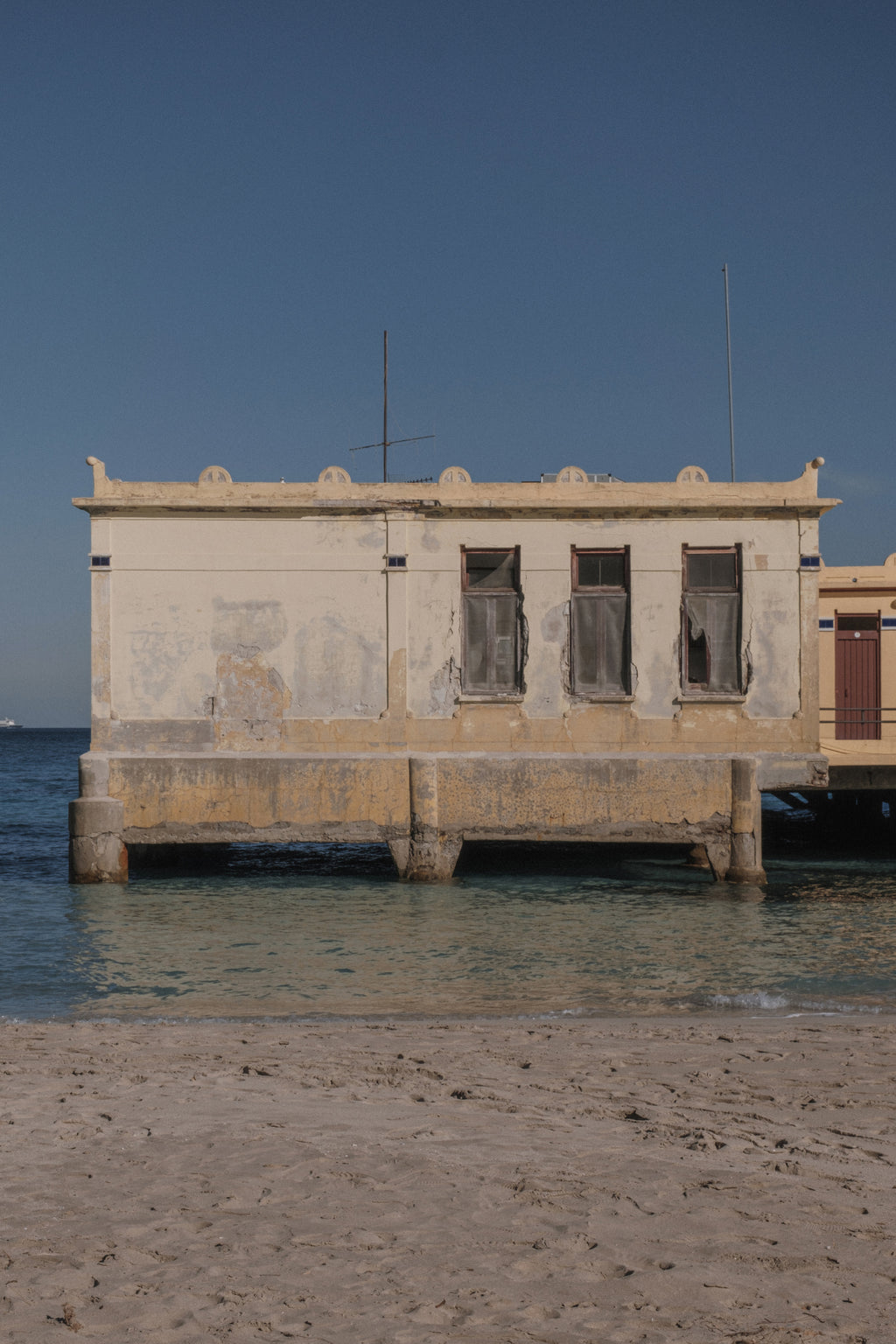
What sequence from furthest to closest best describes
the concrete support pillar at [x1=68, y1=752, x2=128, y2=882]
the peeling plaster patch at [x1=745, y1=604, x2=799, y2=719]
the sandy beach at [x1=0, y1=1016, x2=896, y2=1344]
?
the peeling plaster patch at [x1=745, y1=604, x2=799, y2=719] < the concrete support pillar at [x1=68, y1=752, x2=128, y2=882] < the sandy beach at [x1=0, y1=1016, x2=896, y2=1344]

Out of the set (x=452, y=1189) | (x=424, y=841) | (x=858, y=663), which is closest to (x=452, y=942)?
(x=424, y=841)

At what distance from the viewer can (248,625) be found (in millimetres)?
14930

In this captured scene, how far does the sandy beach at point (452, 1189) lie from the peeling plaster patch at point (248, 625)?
763cm

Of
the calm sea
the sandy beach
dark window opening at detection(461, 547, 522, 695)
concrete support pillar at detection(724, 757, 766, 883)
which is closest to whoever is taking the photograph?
the sandy beach

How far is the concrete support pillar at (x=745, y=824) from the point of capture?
562 inches

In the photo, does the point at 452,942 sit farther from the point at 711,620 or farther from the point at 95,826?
the point at 711,620

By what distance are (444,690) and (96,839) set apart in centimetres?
513

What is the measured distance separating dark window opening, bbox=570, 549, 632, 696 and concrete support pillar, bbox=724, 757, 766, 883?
1.94 m

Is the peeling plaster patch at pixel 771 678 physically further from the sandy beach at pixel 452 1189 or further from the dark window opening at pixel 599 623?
the sandy beach at pixel 452 1189

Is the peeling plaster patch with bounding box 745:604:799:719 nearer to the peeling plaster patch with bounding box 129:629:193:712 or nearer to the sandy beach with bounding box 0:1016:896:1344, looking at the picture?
the sandy beach with bounding box 0:1016:896:1344

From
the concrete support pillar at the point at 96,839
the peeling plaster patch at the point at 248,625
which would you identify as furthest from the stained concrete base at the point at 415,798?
the peeling plaster patch at the point at 248,625

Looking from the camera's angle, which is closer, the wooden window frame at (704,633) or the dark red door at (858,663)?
the wooden window frame at (704,633)

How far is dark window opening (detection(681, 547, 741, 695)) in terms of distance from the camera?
14.9 m

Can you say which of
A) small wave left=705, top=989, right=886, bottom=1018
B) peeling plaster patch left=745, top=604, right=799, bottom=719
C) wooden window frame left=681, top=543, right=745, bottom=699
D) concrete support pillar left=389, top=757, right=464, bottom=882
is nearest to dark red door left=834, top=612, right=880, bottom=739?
peeling plaster patch left=745, top=604, right=799, bottom=719
